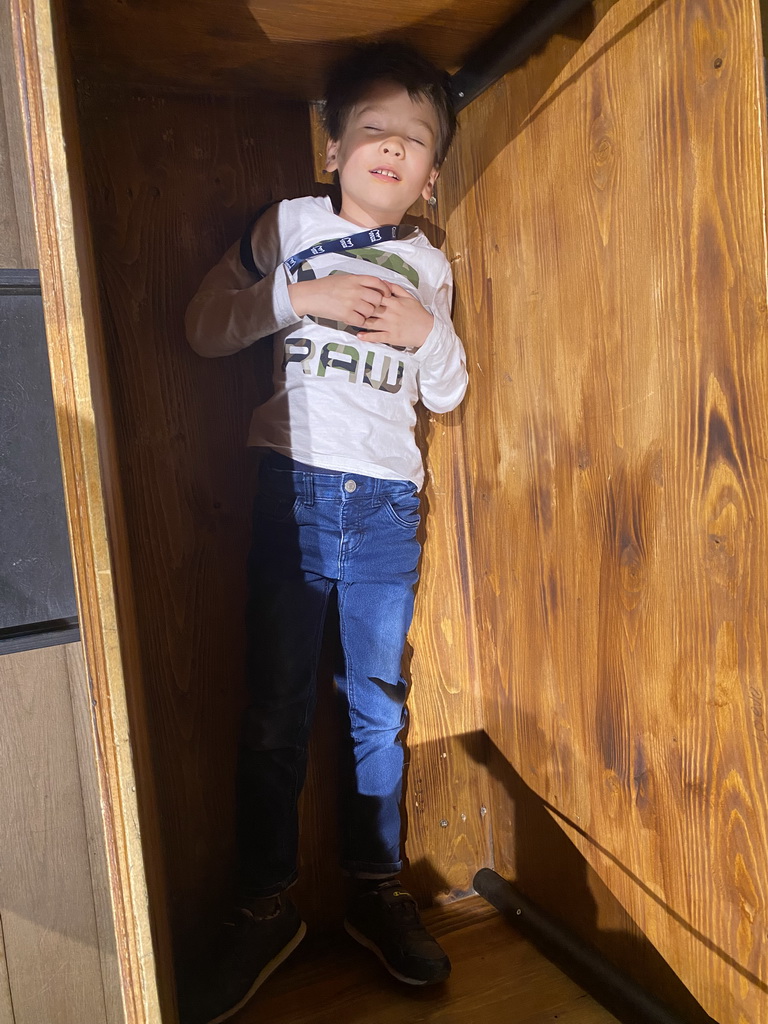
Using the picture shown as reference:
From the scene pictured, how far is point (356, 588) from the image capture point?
3.99ft

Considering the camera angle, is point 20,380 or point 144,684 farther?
point 144,684

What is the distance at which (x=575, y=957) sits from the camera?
1.16 meters

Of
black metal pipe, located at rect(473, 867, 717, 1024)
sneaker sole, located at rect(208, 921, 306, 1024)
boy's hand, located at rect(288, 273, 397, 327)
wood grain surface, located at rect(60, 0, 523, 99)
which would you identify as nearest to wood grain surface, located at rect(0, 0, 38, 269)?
wood grain surface, located at rect(60, 0, 523, 99)

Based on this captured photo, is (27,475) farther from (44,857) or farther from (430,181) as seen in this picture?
(430,181)

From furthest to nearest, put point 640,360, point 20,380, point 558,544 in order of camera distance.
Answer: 1. point 558,544
2. point 640,360
3. point 20,380

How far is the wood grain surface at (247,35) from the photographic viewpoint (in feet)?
3.28

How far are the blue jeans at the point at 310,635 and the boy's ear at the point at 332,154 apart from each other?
446mm

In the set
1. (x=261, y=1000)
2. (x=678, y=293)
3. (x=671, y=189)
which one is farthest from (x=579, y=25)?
(x=261, y=1000)

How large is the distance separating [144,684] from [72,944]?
1.18 ft

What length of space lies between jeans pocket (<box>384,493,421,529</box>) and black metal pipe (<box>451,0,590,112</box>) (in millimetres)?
626

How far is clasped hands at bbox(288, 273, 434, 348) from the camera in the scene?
1.12 meters

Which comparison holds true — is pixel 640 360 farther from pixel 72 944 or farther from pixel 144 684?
pixel 72 944

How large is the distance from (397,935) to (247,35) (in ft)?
4.21

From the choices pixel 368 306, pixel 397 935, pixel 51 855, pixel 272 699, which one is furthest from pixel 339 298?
pixel 397 935
